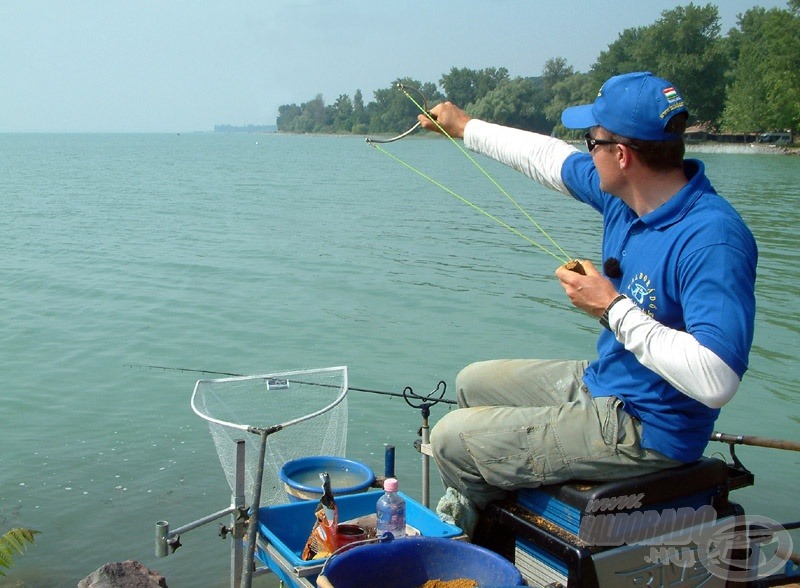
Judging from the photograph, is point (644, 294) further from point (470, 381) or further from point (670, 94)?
point (470, 381)

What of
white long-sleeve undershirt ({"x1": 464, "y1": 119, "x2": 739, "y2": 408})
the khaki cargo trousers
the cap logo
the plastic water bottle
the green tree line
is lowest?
the plastic water bottle

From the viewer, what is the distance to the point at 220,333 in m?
11.8

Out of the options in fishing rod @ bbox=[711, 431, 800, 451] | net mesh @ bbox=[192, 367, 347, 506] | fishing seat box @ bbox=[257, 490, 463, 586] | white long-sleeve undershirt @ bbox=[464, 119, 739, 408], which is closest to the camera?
white long-sleeve undershirt @ bbox=[464, 119, 739, 408]

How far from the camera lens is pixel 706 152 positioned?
7756 cm

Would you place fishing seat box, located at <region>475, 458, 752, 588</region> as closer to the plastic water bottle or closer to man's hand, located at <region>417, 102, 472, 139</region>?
the plastic water bottle

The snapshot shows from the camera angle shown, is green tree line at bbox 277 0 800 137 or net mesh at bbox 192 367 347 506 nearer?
net mesh at bbox 192 367 347 506

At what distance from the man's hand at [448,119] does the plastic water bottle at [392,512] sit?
5.23 feet

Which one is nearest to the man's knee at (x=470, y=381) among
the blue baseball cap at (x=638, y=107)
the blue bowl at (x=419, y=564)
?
the blue bowl at (x=419, y=564)

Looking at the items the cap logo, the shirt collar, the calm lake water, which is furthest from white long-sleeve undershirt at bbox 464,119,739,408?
the calm lake water

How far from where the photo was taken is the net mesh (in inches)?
168

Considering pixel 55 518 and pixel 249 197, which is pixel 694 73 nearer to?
pixel 249 197

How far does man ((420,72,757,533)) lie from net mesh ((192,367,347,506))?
47.0 inches

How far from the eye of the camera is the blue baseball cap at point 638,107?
9.61 ft

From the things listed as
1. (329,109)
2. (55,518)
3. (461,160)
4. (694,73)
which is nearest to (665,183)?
(55,518)
